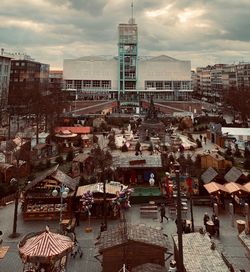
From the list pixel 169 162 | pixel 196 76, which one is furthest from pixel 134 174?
pixel 196 76

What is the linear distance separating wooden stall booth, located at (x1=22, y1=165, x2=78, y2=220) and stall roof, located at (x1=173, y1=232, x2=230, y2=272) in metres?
9.55

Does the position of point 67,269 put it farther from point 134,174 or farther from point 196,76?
point 196,76

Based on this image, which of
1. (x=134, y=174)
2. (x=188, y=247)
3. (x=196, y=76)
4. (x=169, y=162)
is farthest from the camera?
(x=196, y=76)

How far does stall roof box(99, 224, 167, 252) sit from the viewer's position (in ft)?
44.2

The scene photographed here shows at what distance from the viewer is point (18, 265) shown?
1512 cm

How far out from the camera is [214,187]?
22.5 meters

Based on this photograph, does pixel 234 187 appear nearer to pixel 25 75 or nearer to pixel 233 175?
pixel 233 175

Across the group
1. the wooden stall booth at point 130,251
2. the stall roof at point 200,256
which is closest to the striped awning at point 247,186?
the stall roof at point 200,256

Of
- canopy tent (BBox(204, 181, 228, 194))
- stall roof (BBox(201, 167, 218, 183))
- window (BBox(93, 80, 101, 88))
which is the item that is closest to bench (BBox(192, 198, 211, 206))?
canopy tent (BBox(204, 181, 228, 194))

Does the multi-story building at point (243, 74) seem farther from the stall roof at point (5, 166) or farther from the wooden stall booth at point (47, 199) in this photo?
the wooden stall booth at point (47, 199)

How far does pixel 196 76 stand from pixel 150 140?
13378 centimetres

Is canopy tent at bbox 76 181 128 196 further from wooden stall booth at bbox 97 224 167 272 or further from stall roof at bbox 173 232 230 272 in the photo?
stall roof at bbox 173 232 230 272

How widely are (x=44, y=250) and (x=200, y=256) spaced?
573 cm

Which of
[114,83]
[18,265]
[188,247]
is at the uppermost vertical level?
[114,83]
